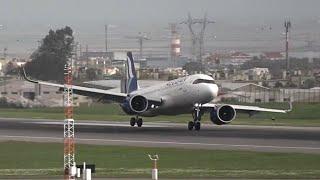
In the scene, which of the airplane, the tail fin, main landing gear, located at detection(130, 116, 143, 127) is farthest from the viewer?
the tail fin

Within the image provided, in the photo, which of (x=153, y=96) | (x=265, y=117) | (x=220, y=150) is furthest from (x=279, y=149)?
(x=265, y=117)

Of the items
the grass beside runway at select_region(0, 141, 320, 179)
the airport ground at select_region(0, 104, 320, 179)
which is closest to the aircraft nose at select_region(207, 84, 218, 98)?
the airport ground at select_region(0, 104, 320, 179)

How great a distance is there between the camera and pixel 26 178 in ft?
109

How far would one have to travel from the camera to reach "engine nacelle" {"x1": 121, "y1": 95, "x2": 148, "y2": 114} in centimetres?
7025

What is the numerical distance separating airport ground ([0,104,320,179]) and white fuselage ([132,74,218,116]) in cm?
397

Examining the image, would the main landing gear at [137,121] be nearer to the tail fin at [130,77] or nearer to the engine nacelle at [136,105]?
the engine nacelle at [136,105]

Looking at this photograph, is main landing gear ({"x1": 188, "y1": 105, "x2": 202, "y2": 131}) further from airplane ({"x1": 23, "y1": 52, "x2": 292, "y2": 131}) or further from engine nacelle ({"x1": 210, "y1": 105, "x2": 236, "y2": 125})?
engine nacelle ({"x1": 210, "y1": 105, "x2": 236, "y2": 125})

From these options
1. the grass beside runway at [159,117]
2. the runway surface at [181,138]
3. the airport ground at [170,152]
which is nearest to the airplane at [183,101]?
the runway surface at [181,138]

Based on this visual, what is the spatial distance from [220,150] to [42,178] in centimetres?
1676

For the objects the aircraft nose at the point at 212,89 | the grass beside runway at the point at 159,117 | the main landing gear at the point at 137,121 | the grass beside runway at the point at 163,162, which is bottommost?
the grass beside runway at the point at 159,117

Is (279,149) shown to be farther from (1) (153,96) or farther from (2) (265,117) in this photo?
(2) (265,117)

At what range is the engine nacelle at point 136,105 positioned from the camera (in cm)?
7025

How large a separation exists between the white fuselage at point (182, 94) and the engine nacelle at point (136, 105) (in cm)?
120

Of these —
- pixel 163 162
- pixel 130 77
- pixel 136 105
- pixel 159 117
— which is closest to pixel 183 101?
pixel 136 105
